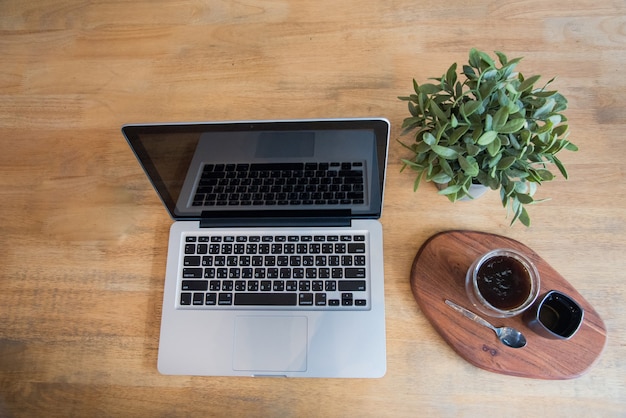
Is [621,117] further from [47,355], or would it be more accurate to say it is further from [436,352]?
[47,355]

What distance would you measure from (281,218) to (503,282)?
0.38m

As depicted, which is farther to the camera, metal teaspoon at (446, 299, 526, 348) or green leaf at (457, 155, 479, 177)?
metal teaspoon at (446, 299, 526, 348)

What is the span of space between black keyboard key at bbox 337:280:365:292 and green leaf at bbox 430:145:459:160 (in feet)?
0.85

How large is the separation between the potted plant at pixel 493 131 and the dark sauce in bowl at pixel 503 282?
94 mm

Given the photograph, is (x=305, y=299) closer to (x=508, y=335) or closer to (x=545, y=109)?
(x=508, y=335)

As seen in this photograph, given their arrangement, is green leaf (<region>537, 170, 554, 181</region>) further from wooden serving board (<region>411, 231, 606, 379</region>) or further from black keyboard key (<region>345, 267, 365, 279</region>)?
black keyboard key (<region>345, 267, 365, 279</region>)

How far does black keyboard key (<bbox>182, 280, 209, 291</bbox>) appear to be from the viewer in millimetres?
732

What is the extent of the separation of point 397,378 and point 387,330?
8 cm

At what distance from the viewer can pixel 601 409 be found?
652 mm

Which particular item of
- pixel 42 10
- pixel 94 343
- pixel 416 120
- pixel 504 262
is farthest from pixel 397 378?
pixel 42 10

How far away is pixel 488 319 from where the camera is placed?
2.23 feet

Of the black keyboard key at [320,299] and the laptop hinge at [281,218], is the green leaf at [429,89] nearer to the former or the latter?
the laptop hinge at [281,218]

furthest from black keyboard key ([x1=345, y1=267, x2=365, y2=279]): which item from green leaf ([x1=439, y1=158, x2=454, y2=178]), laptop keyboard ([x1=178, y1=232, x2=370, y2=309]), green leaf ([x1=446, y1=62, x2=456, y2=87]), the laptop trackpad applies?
green leaf ([x1=446, y1=62, x2=456, y2=87])

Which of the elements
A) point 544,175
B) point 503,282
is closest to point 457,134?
point 544,175
